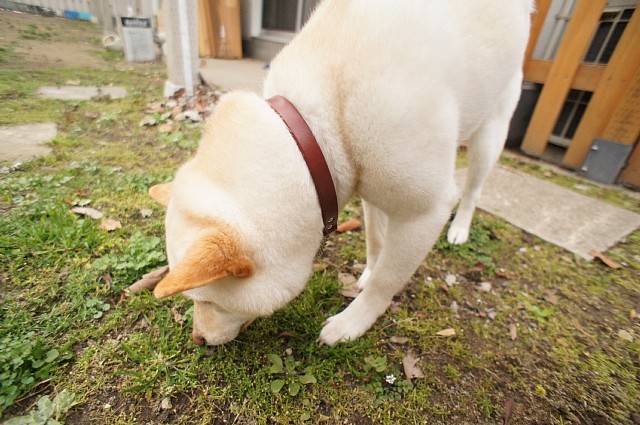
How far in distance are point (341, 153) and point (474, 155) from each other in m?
1.49

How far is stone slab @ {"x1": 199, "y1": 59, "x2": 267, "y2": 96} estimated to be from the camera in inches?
212

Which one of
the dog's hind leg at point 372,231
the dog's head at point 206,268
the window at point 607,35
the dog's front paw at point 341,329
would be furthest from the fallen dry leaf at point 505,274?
the window at point 607,35

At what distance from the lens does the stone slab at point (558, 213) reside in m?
2.67

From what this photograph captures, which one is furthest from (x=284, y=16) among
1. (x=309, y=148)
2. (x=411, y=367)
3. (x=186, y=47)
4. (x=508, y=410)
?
(x=508, y=410)

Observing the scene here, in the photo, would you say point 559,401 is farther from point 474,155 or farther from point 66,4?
point 66,4

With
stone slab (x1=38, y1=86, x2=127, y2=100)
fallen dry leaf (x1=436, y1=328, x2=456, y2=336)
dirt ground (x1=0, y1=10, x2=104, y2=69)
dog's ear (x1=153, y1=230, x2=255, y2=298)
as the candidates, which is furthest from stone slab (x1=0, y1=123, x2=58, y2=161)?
fallen dry leaf (x1=436, y1=328, x2=456, y2=336)

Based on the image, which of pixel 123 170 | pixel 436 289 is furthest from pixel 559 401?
pixel 123 170

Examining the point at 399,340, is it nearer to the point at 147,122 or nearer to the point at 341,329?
the point at 341,329

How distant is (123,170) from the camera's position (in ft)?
9.93

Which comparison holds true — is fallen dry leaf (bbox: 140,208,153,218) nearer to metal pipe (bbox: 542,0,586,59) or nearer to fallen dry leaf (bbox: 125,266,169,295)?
fallen dry leaf (bbox: 125,266,169,295)

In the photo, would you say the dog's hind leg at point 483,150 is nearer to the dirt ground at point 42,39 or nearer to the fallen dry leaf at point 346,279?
the fallen dry leaf at point 346,279

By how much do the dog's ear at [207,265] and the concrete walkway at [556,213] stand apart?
6.46 ft

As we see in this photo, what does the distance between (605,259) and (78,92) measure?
17.1ft

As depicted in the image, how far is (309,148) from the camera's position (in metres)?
1.22
